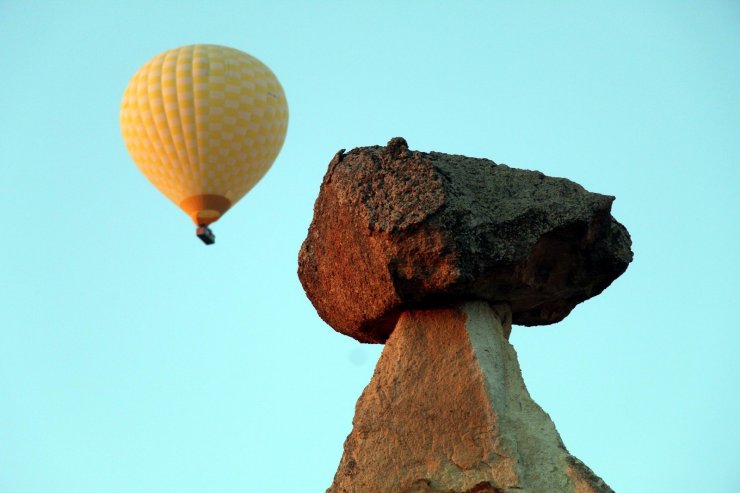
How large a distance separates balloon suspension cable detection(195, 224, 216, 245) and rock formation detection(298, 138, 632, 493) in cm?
1095

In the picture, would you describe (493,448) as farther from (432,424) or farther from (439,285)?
(439,285)

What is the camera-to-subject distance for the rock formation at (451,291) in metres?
7.17

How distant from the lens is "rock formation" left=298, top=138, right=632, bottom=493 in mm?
7168

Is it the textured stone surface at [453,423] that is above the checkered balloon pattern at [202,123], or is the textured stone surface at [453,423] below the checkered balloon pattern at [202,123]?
below

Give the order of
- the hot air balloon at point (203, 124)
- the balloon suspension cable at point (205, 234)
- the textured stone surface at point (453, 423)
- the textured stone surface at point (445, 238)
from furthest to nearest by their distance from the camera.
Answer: the balloon suspension cable at point (205, 234) < the hot air balloon at point (203, 124) < the textured stone surface at point (445, 238) < the textured stone surface at point (453, 423)

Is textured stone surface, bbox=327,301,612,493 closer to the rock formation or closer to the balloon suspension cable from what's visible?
the rock formation

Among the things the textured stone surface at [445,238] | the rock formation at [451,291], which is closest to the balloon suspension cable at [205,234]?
the textured stone surface at [445,238]

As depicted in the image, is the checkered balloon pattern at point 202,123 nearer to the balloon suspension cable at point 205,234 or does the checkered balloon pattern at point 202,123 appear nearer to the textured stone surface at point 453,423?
the balloon suspension cable at point 205,234

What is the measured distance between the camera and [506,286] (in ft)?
25.3

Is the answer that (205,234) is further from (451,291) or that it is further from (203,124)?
(451,291)

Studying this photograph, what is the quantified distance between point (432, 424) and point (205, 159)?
10.6 metres

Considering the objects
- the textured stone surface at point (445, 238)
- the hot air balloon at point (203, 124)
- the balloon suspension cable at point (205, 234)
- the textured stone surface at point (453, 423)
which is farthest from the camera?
the balloon suspension cable at point (205, 234)

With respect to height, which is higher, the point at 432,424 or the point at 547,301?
the point at 547,301

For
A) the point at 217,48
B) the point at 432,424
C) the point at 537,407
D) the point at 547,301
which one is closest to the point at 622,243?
the point at 547,301
